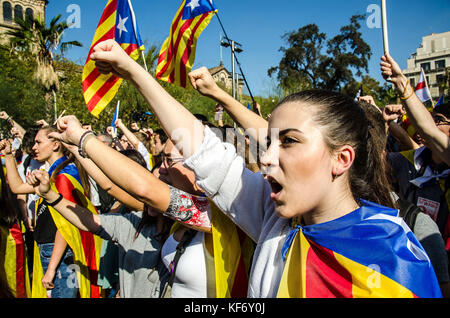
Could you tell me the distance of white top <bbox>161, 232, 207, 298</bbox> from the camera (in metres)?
1.79

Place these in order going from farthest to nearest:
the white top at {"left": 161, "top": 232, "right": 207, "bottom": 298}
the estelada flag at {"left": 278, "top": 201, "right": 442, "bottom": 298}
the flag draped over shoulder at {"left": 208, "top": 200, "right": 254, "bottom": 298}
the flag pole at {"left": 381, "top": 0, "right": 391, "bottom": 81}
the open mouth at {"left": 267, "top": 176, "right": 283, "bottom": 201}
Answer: the flag pole at {"left": 381, "top": 0, "right": 391, "bottom": 81}, the white top at {"left": 161, "top": 232, "right": 207, "bottom": 298}, the flag draped over shoulder at {"left": 208, "top": 200, "right": 254, "bottom": 298}, the open mouth at {"left": 267, "top": 176, "right": 283, "bottom": 201}, the estelada flag at {"left": 278, "top": 201, "right": 442, "bottom": 298}

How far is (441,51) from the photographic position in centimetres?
7712

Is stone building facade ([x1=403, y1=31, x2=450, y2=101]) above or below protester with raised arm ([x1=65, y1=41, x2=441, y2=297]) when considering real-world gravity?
above

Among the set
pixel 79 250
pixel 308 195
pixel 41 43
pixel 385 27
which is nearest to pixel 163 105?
pixel 308 195

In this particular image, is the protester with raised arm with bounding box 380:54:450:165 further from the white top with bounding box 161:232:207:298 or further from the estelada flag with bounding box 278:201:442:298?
the white top with bounding box 161:232:207:298

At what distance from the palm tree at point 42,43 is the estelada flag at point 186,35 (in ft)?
64.6

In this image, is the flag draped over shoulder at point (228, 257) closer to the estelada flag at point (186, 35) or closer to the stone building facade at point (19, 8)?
the estelada flag at point (186, 35)

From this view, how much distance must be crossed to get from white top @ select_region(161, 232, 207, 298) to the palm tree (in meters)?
21.4

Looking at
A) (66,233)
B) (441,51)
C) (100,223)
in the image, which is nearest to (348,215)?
(100,223)

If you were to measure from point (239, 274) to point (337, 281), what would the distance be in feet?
1.97

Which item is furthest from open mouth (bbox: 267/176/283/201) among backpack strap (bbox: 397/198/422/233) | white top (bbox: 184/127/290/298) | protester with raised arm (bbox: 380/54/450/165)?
protester with raised arm (bbox: 380/54/450/165)

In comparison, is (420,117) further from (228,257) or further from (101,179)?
(101,179)

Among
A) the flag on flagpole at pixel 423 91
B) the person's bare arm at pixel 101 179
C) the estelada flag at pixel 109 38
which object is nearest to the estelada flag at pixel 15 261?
the person's bare arm at pixel 101 179
